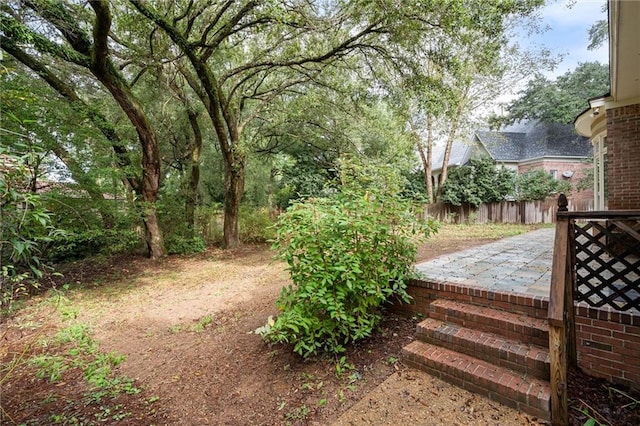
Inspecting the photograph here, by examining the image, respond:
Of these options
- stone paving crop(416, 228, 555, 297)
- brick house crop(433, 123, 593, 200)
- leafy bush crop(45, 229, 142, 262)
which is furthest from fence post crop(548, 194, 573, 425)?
brick house crop(433, 123, 593, 200)

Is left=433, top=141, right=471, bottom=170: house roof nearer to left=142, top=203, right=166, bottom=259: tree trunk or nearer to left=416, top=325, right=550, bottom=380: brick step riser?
left=142, top=203, right=166, bottom=259: tree trunk

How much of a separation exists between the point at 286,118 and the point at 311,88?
1175 mm

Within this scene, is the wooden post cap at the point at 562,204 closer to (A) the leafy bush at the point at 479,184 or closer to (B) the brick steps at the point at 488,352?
(B) the brick steps at the point at 488,352

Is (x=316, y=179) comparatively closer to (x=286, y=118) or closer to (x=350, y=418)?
→ (x=286, y=118)

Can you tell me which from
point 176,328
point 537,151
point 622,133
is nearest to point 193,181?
point 176,328

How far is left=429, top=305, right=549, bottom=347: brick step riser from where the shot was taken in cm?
246

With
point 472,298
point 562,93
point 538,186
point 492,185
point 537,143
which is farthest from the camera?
point 562,93

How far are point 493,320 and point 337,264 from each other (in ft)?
4.95

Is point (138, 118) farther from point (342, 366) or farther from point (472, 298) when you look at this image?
point (472, 298)

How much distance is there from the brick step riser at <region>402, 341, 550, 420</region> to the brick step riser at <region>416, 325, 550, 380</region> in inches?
2.1

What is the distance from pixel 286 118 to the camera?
30.4ft

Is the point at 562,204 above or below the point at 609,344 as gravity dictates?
above

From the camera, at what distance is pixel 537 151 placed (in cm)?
1653

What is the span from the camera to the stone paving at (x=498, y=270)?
3.16 metres
